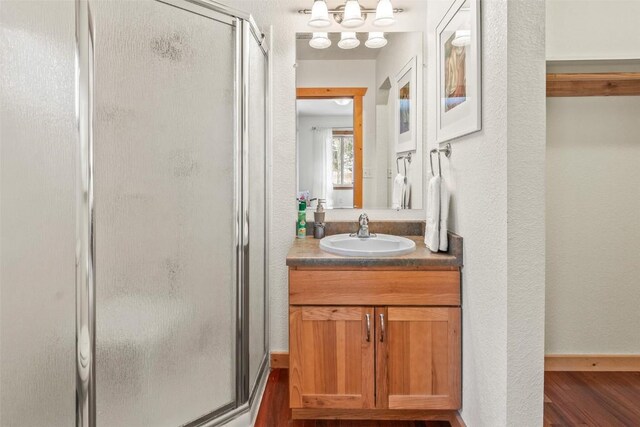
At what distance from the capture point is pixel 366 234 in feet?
7.40

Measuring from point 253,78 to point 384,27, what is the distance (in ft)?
2.91

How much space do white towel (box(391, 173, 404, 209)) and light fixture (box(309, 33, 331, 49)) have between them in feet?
2.82

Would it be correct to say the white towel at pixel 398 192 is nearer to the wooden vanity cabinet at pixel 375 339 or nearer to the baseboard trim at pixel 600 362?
the wooden vanity cabinet at pixel 375 339

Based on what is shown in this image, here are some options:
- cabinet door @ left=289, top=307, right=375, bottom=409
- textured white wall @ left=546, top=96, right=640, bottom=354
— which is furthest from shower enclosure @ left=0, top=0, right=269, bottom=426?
textured white wall @ left=546, top=96, right=640, bottom=354

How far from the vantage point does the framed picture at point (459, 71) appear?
1.54 metres

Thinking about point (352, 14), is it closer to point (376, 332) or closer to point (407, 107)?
point (407, 107)

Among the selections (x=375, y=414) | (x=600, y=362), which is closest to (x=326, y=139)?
A: (x=375, y=414)

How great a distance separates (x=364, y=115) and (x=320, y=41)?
1.60ft

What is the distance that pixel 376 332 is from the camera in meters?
1.82

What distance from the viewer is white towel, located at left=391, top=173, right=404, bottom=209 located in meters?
2.44

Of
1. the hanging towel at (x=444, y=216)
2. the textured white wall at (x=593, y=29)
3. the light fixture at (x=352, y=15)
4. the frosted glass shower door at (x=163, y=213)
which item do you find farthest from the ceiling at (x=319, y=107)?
the textured white wall at (x=593, y=29)

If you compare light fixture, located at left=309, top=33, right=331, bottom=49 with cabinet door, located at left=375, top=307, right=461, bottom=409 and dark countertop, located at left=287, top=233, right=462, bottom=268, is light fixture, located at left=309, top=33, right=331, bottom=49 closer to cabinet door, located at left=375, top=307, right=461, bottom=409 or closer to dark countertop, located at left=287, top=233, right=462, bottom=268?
dark countertop, located at left=287, top=233, right=462, bottom=268

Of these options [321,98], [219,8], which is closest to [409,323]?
[321,98]

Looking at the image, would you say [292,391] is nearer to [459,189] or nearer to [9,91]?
[459,189]
